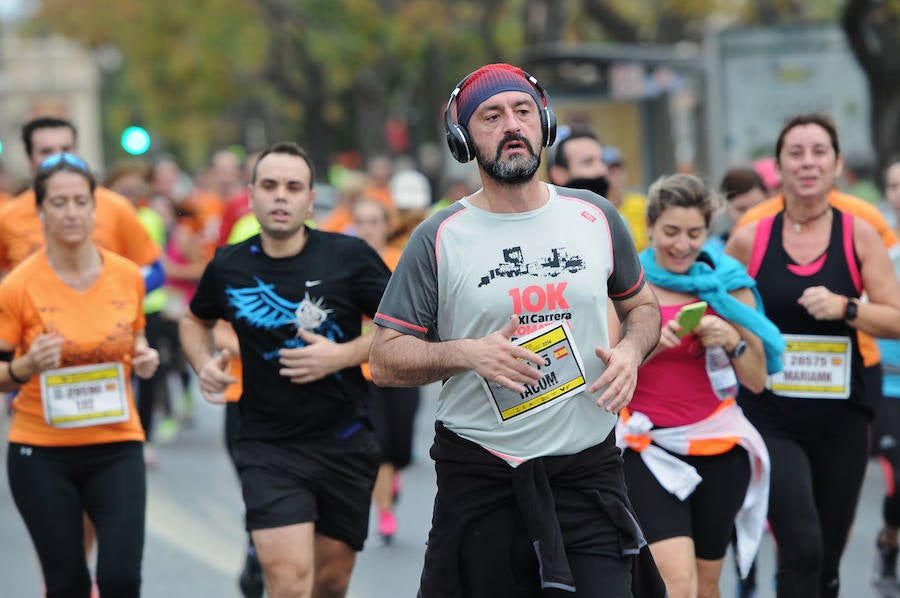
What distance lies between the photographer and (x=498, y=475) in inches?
181

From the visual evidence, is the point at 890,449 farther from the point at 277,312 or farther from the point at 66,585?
the point at 66,585

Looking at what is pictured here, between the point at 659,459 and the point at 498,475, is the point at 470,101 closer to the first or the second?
the point at 498,475

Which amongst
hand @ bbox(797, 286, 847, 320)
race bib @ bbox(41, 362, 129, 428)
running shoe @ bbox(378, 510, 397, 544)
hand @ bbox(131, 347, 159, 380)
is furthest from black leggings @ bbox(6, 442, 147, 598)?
running shoe @ bbox(378, 510, 397, 544)

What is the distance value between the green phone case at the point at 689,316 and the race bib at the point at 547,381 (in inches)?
43.3

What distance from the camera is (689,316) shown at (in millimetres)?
5539

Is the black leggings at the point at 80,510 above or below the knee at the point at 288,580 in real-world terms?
above

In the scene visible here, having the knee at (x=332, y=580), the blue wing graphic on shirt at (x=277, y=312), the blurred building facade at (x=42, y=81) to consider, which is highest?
the blurred building facade at (x=42, y=81)

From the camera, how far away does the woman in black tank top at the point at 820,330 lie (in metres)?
6.34

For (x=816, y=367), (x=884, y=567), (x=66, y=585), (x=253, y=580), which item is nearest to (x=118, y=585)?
(x=66, y=585)

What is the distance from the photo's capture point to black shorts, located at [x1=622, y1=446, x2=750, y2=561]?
5.70 meters

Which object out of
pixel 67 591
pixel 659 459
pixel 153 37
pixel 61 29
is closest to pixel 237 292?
pixel 67 591

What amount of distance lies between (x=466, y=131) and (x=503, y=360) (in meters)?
0.74

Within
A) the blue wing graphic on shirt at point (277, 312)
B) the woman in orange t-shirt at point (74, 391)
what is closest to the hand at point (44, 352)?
the woman in orange t-shirt at point (74, 391)

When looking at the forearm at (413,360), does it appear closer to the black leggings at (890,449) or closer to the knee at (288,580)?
the knee at (288,580)
